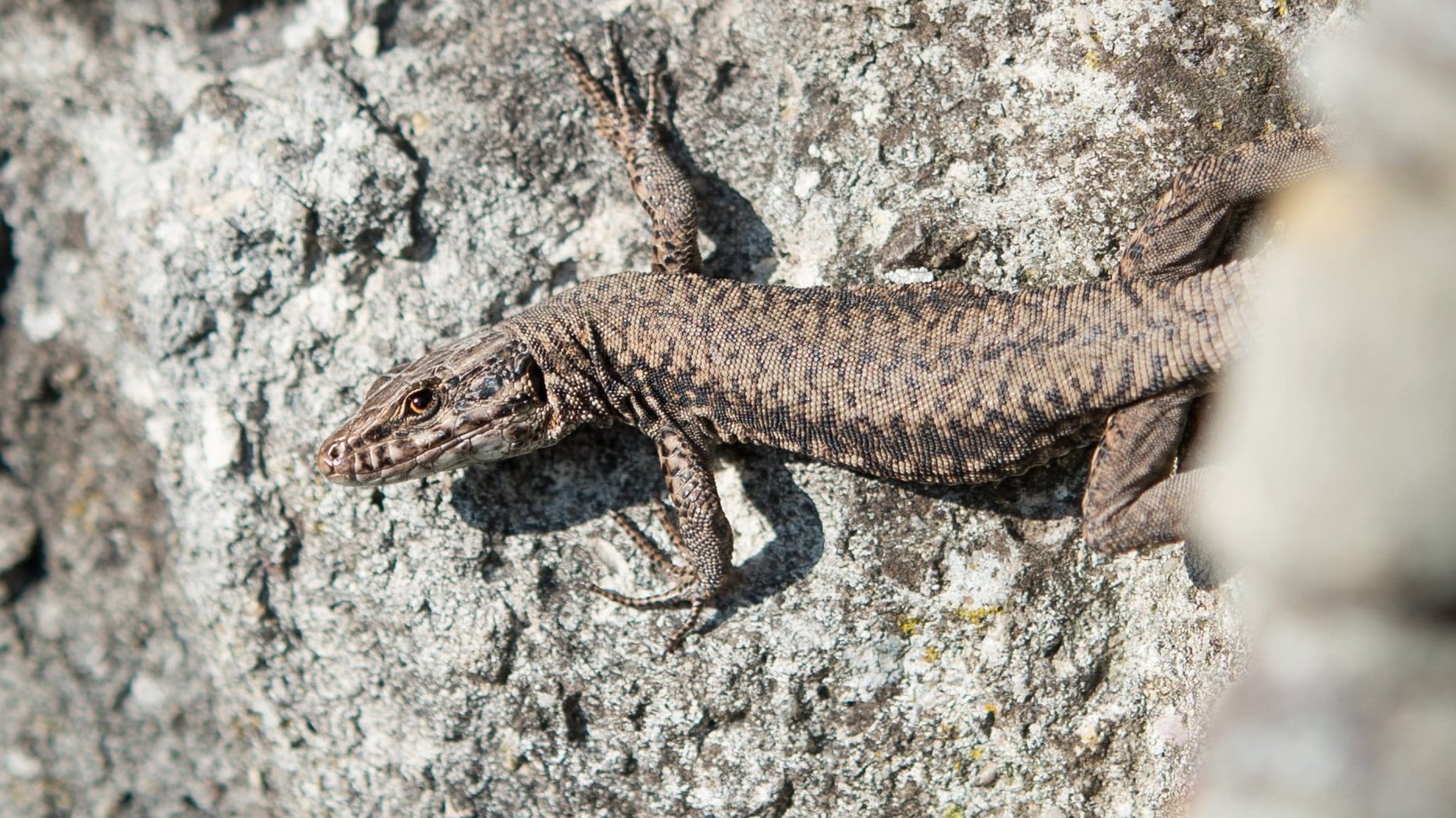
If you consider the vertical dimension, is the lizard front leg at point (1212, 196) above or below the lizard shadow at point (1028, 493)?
above

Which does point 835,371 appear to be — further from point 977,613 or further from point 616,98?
point 616,98

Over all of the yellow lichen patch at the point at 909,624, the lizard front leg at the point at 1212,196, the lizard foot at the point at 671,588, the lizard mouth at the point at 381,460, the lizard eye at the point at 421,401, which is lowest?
the yellow lichen patch at the point at 909,624

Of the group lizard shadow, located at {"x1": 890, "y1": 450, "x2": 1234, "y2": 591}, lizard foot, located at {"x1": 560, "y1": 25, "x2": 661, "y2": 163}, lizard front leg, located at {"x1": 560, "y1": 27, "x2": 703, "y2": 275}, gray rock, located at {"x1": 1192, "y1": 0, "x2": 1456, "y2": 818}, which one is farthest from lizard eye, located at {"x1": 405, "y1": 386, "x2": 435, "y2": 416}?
gray rock, located at {"x1": 1192, "y1": 0, "x2": 1456, "y2": 818}

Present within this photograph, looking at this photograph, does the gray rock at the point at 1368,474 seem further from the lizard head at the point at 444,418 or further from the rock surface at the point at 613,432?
the lizard head at the point at 444,418

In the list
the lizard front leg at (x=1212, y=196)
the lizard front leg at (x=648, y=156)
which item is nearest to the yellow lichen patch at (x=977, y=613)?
the lizard front leg at (x=1212, y=196)

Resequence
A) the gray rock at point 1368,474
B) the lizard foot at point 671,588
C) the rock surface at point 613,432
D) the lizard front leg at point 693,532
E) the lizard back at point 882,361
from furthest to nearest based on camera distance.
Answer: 1. the lizard foot at point 671,588
2. the lizard front leg at point 693,532
3. the rock surface at point 613,432
4. the lizard back at point 882,361
5. the gray rock at point 1368,474

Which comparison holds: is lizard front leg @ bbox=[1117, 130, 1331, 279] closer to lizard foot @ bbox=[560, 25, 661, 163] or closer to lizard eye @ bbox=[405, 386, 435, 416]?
lizard foot @ bbox=[560, 25, 661, 163]
